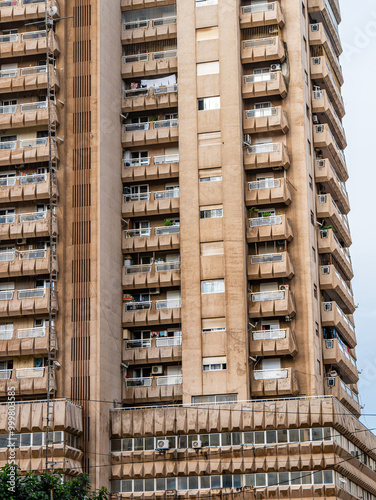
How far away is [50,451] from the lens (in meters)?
70.1

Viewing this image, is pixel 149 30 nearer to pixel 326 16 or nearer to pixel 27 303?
pixel 326 16

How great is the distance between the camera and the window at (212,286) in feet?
255

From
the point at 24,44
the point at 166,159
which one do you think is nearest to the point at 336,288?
the point at 166,159

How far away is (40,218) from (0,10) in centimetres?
1572

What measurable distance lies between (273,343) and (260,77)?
755 inches

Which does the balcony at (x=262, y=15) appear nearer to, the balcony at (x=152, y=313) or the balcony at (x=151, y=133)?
the balcony at (x=151, y=133)

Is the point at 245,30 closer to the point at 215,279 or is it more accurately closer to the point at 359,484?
the point at 215,279

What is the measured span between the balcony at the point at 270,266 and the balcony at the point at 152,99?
13119 mm

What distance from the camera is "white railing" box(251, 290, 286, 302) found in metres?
77.6

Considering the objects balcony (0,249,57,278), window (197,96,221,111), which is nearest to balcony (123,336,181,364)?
balcony (0,249,57,278)

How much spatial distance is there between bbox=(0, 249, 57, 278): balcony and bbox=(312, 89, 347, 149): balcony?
22.7 metres

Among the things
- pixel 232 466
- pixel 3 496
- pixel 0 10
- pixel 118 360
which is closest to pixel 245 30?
pixel 0 10

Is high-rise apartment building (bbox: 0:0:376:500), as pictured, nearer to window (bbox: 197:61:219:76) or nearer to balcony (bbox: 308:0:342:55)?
window (bbox: 197:61:219:76)

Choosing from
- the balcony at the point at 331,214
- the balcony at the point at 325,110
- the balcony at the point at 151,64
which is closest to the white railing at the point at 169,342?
the balcony at the point at 331,214
